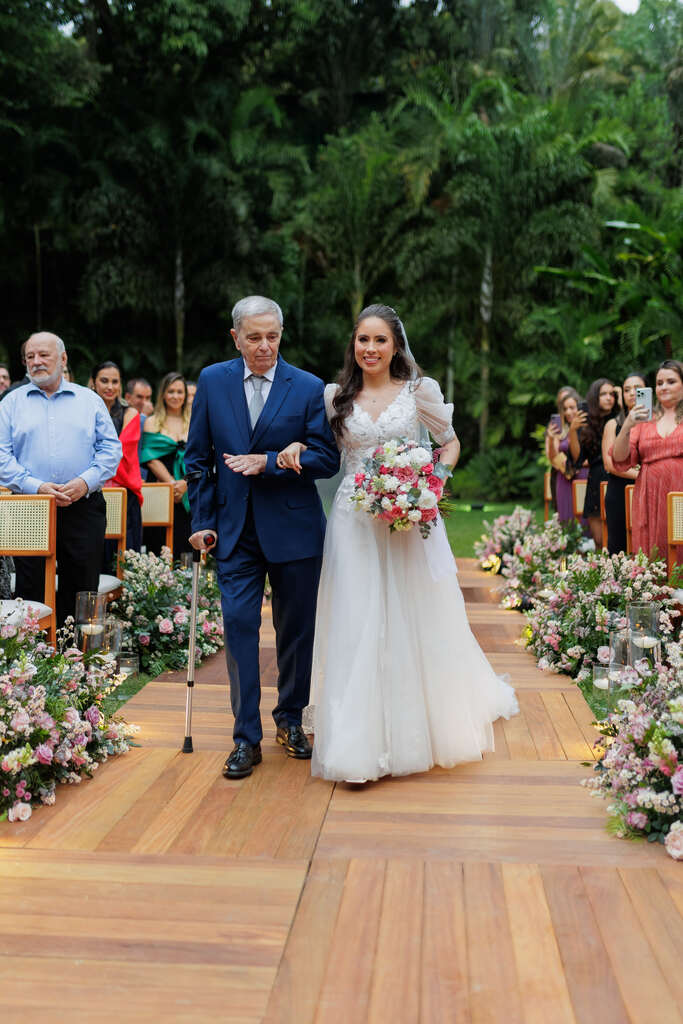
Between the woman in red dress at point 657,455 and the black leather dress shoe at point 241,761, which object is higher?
the woman in red dress at point 657,455

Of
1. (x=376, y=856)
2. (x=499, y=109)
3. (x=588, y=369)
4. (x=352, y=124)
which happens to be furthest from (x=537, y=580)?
(x=352, y=124)

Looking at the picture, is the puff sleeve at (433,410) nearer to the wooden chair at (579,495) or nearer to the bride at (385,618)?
the bride at (385,618)

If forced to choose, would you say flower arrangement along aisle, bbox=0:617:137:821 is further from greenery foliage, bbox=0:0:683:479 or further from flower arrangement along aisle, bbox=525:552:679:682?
greenery foliage, bbox=0:0:683:479

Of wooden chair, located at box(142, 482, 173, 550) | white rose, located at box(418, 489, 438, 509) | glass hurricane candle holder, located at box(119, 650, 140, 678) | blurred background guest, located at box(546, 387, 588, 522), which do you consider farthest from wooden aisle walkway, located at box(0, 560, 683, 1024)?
blurred background guest, located at box(546, 387, 588, 522)

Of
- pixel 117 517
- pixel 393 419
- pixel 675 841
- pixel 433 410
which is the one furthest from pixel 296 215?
pixel 675 841

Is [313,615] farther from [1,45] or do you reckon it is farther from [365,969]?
A: [1,45]

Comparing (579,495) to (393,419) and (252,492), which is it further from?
(252,492)

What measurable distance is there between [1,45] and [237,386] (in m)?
17.9

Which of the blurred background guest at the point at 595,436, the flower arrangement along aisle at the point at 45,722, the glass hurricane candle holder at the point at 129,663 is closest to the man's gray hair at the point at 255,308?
the flower arrangement along aisle at the point at 45,722

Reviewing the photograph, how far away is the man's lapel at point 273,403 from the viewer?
4.35m

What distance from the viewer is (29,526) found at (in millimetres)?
5469

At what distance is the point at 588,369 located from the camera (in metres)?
20.3

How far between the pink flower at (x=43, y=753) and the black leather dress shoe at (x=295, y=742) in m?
1.13

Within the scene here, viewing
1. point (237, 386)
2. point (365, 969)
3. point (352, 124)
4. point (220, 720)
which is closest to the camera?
point (365, 969)
